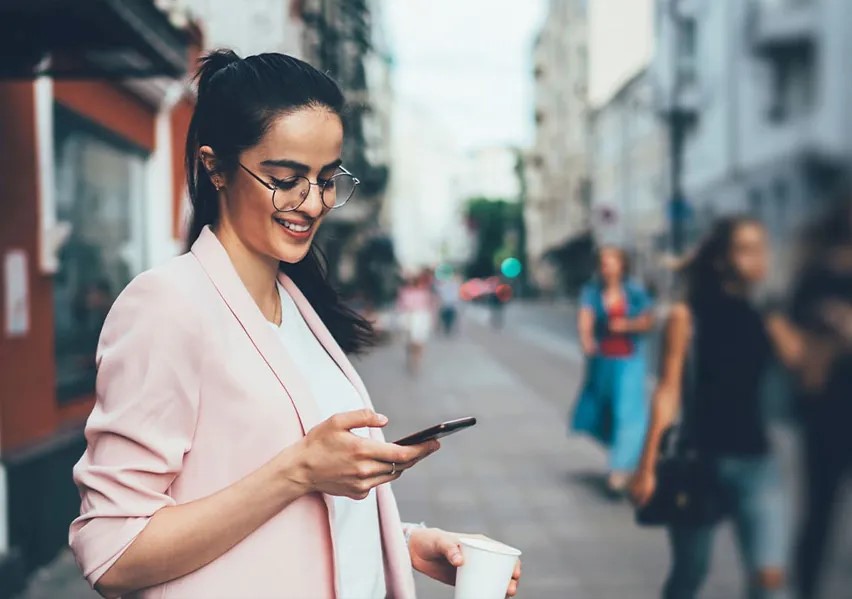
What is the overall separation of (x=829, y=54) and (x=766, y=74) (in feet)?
8.93

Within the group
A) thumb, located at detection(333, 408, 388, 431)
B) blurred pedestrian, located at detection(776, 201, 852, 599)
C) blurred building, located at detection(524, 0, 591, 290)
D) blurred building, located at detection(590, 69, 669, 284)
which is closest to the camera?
thumb, located at detection(333, 408, 388, 431)

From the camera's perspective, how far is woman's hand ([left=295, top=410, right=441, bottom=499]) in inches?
52.5

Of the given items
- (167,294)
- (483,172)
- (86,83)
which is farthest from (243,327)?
(483,172)

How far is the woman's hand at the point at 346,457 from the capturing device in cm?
133

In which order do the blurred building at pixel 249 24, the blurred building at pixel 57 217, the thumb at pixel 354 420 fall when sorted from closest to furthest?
the thumb at pixel 354 420, the blurred building at pixel 57 217, the blurred building at pixel 249 24

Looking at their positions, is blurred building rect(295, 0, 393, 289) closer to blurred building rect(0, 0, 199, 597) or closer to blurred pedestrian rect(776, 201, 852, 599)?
blurred building rect(0, 0, 199, 597)

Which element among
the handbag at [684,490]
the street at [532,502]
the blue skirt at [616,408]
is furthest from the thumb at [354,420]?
the blue skirt at [616,408]

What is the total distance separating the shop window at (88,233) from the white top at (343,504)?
547 centimetres

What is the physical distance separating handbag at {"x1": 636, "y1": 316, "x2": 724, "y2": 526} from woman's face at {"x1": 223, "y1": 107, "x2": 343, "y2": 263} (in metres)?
2.53

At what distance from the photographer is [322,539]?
4.83 feet

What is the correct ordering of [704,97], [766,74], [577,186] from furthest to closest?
[577,186] < [704,97] < [766,74]

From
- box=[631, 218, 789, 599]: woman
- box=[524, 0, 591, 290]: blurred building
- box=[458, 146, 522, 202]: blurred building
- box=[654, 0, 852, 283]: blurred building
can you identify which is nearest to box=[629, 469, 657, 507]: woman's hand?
box=[631, 218, 789, 599]: woman

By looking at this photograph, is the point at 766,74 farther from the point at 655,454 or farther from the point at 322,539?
the point at 322,539

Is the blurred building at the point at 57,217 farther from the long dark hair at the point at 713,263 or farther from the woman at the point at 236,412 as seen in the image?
the woman at the point at 236,412
